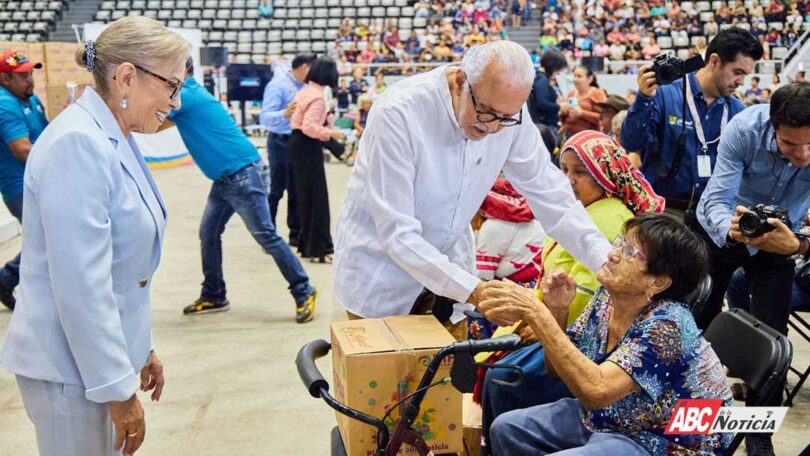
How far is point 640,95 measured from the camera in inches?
143

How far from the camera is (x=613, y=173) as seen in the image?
110 inches

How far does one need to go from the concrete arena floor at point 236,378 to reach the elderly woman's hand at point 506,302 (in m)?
1.50

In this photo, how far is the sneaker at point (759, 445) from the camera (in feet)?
9.61

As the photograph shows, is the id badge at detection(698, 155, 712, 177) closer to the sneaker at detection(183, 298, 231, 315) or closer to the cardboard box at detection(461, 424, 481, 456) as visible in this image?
the cardboard box at detection(461, 424, 481, 456)

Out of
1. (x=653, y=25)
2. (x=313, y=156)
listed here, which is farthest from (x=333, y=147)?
(x=653, y=25)

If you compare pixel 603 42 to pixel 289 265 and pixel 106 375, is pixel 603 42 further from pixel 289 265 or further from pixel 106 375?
pixel 106 375

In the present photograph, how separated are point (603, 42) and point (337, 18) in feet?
24.8

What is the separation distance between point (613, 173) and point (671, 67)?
0.96 metres

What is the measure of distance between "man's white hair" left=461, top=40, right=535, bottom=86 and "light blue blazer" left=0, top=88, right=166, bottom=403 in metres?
0.90

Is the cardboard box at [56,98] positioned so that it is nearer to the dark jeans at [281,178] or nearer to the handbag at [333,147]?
the dark jeans at [281,178]

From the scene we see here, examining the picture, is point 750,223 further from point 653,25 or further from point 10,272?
point 653,25

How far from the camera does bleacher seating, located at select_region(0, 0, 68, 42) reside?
2184 centimetres

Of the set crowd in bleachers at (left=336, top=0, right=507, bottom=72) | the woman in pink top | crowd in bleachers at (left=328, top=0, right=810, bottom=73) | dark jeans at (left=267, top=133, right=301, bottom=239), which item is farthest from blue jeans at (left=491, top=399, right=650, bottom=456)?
crowd in bleachers at (left=336, top=0, right=507, bottom=72)
